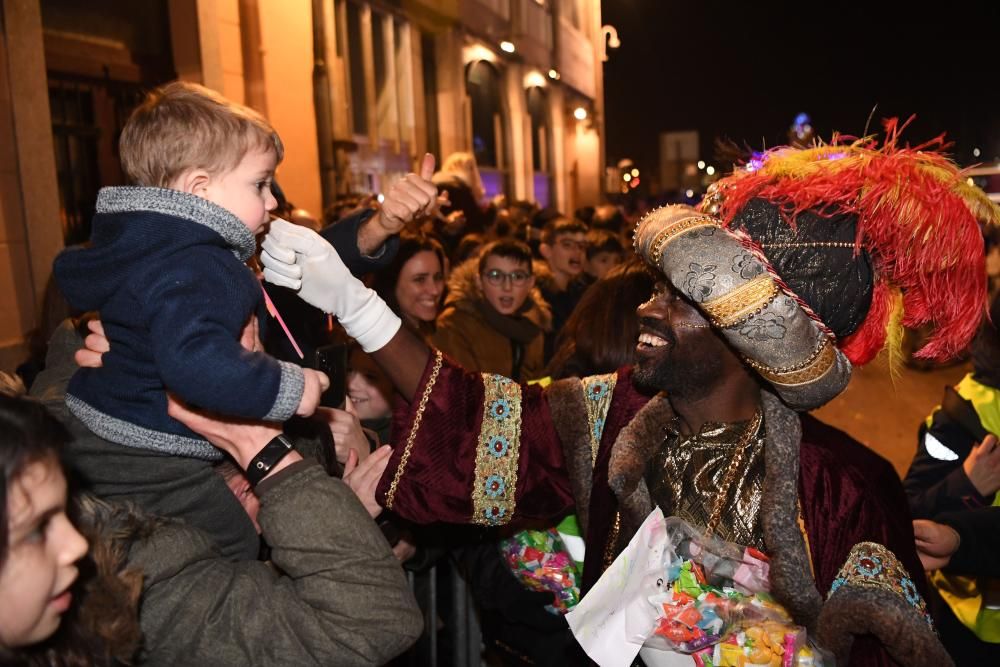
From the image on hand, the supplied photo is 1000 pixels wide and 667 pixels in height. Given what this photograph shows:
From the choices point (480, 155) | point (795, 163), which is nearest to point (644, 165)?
point (480, 155)

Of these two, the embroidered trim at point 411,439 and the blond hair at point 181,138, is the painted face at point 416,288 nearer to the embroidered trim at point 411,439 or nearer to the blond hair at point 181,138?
the embroidered trim at point 411,439

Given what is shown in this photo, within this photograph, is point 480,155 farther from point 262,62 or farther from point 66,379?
point 66,379

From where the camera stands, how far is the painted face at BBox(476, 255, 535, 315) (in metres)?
4.61

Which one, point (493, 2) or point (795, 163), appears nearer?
point (795, 163)

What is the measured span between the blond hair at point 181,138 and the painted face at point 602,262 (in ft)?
16.0

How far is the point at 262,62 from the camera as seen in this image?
730 centimetres

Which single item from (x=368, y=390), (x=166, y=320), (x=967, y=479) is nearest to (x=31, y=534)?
(x=166, y=320)

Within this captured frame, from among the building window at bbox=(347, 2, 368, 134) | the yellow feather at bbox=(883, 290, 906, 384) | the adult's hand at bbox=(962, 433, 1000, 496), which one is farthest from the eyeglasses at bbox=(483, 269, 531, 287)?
the building window at bbox=(347, 2, 368, 134)

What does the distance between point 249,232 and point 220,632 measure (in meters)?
0.88

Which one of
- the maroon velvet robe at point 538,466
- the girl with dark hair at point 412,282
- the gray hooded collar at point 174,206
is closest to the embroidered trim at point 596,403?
the maroon velvet robe at point 538,466

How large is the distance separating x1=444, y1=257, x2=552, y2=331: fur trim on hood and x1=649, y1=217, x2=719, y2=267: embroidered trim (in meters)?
2.79

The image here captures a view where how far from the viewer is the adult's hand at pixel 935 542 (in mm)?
2248

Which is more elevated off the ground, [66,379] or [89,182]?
[89,182]

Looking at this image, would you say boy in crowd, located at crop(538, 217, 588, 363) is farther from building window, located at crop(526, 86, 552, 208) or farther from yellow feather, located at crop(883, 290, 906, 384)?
building window, located at crop(526, 86, 552, 208)
